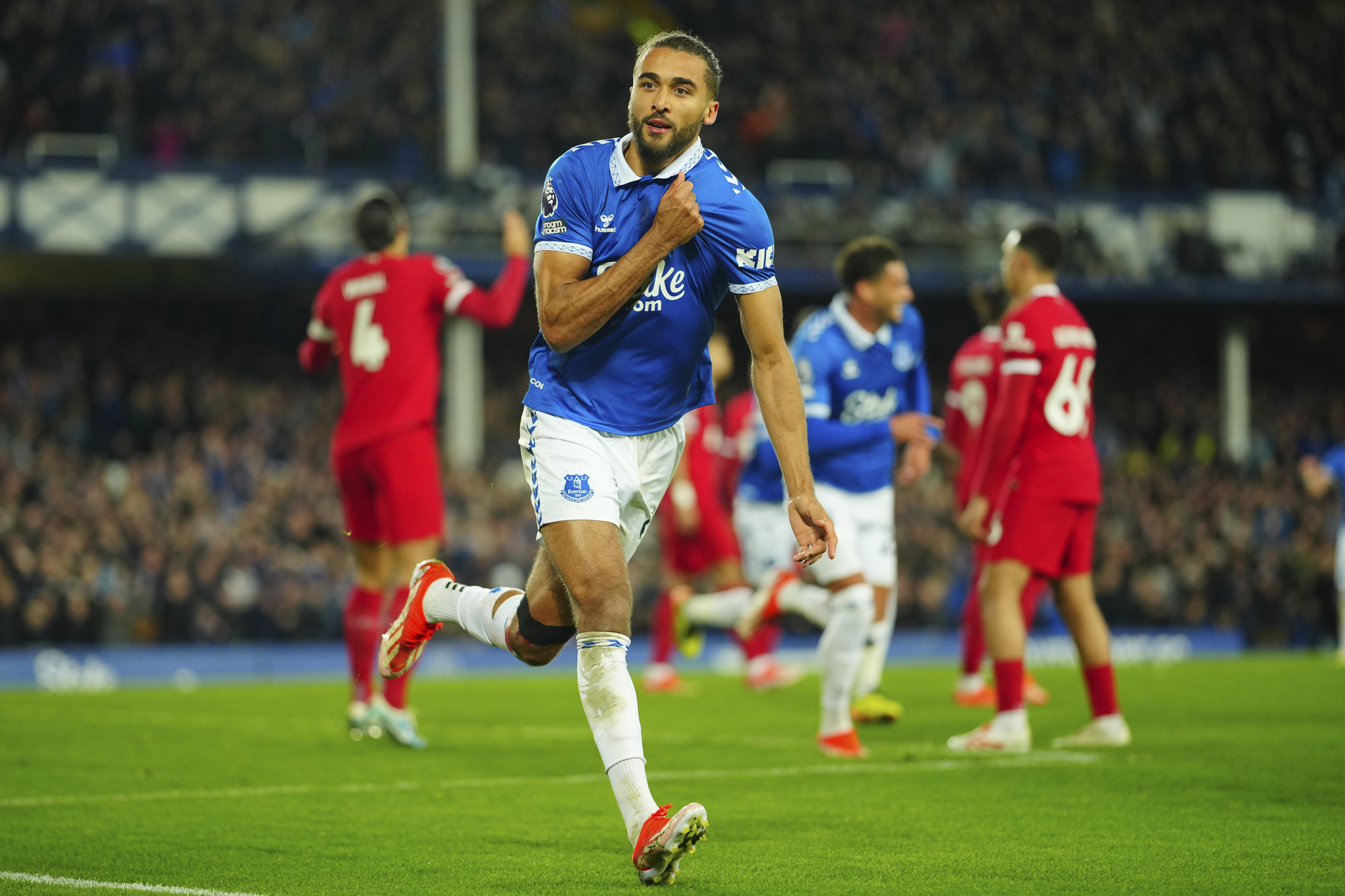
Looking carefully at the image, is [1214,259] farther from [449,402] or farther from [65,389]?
[65,389]

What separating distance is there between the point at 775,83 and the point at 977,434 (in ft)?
59.3

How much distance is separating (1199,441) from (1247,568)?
6.50 metres

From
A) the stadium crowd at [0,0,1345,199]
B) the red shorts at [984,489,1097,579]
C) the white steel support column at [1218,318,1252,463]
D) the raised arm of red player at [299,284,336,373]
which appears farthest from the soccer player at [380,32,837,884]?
the white steel support column at [1218,318,1252,463]

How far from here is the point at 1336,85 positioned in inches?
1240

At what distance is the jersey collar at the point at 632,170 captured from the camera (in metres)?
4.96

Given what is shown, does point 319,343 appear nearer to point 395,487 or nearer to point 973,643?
point 395,487

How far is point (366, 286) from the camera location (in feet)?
27.4

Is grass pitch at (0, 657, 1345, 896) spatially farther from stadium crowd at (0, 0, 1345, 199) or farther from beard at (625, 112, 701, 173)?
stadium crowd at (0, 0, 1345, 199)

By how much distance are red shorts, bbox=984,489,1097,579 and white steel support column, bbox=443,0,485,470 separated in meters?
16.4

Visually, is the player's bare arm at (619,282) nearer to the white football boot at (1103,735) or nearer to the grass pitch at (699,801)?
the grass pitch at (699,801)

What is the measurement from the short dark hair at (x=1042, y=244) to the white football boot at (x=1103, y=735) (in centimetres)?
210

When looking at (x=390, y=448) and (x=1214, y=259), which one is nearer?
(x=390, y=448)

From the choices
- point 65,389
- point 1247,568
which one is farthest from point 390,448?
point 1247,568

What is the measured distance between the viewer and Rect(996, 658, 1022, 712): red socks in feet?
25.1
